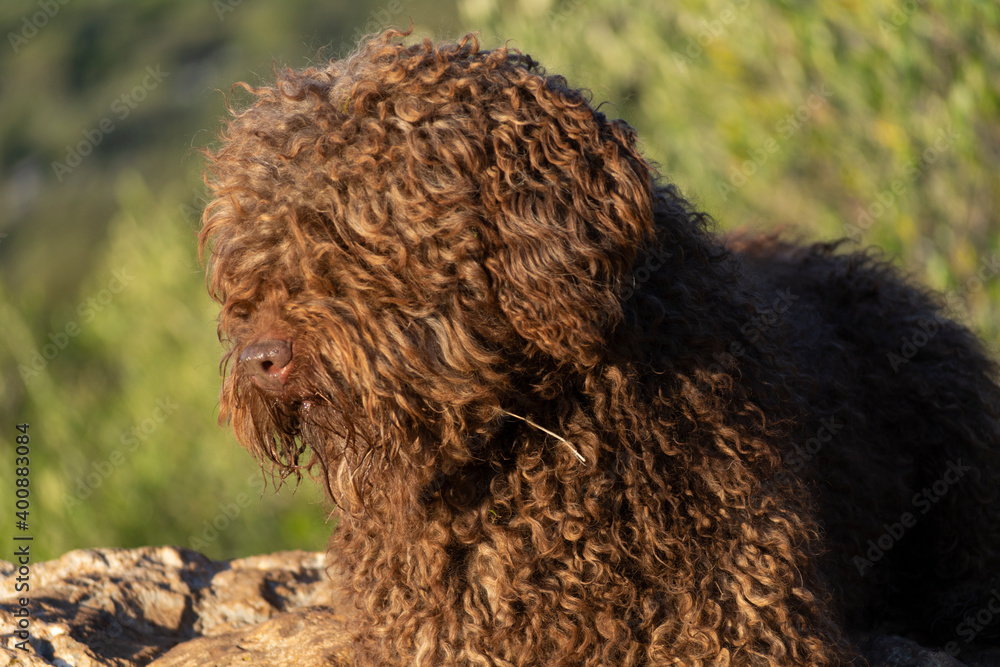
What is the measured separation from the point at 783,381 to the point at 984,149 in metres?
5.09

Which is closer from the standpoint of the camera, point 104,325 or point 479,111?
point 479,111

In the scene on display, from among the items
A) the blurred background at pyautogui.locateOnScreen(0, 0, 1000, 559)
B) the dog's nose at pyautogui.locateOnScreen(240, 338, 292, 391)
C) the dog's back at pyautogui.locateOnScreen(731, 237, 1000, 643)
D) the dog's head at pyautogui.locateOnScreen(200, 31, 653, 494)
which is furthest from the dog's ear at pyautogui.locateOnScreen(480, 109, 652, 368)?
the blurred background at pyautogui.locateOnScreen(0, 0, 1000, 559)

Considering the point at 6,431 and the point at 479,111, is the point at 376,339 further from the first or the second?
the point at 6,431

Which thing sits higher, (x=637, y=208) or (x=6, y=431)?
(x=6, y=431)

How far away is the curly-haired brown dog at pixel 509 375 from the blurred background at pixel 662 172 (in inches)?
94.2

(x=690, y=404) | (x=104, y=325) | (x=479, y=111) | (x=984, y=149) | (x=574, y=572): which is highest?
A: (x=104, y=325)

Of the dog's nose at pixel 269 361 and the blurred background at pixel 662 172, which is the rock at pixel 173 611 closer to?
the dog's nose at pixel 269 361

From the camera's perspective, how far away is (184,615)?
4.50 meters

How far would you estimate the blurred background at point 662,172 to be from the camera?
723cm

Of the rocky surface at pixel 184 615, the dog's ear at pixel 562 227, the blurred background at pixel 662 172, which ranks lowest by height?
the rocky surface at pixel 184 615

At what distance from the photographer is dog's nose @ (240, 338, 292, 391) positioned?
2.44 meters

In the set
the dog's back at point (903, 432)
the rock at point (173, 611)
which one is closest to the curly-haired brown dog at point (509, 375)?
the dog's back at point (903, 432)

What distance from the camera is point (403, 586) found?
2.99 metres

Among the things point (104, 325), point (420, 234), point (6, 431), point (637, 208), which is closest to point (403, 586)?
point (420, 234)
